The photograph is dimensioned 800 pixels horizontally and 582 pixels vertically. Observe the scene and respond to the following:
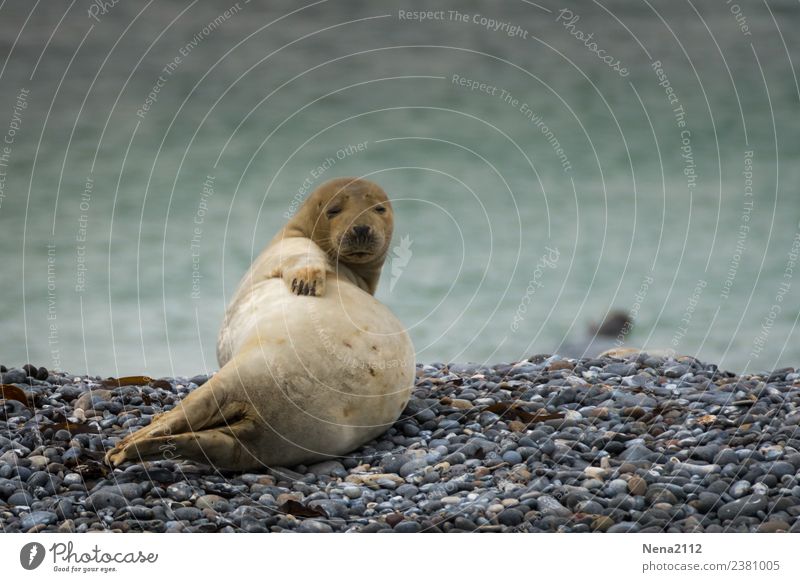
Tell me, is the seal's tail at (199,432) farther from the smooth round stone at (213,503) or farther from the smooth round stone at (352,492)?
the smooth round stone at (352,492)

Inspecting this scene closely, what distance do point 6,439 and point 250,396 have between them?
143 cm

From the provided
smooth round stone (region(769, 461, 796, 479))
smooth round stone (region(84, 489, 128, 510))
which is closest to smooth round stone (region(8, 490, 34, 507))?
smooth round stone (region(84, 489, 128, 510))

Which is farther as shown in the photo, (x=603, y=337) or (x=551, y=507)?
(x=603, y=337)

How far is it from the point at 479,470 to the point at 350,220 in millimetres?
1429

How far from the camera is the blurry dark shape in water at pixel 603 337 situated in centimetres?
728

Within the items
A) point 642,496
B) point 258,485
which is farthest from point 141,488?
point 642,496

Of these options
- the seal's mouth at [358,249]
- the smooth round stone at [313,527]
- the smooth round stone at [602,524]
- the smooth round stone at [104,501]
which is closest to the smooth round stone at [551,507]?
the smooth round stone at [602,524]

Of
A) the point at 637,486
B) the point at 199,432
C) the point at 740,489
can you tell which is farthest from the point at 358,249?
the point at 740,489

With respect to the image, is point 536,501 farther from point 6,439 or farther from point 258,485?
point 6,439

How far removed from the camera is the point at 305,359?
4.86m

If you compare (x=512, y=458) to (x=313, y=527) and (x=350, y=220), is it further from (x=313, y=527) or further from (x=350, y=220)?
(x=350, y=220)

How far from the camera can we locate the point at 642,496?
4473mm

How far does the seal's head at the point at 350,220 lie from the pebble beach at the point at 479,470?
907mm
